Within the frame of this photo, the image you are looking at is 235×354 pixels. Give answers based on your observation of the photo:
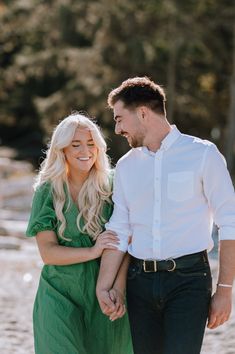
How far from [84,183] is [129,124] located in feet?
2.24

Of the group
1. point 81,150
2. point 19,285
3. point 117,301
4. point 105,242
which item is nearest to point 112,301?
point 117,301

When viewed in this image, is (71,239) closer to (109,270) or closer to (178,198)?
(109,270)

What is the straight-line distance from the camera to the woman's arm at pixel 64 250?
4.59 m

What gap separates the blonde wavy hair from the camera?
4805 millimetres

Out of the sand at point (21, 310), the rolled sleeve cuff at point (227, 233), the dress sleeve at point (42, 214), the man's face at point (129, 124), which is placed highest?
the man's face at point (129, 124)

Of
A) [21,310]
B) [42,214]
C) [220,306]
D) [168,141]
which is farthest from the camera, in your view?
[21,310]

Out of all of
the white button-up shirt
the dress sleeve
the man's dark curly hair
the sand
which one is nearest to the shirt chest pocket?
the white button-up shirt

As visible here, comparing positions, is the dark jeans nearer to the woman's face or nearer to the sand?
the woman's face

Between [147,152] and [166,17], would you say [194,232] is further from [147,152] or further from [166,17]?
[166,17]

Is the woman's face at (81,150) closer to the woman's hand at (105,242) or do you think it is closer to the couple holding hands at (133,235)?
the couple holding hands at (133,235)

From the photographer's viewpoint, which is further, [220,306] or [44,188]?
[44,188]

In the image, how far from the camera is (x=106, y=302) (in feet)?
14.5

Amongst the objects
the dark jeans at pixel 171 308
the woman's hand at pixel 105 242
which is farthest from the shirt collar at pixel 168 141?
the dark jeans at pixel 171 308

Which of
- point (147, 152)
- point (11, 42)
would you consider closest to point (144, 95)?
point (147, 152)
